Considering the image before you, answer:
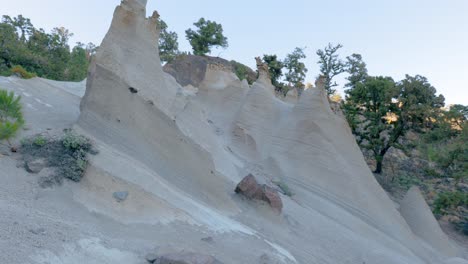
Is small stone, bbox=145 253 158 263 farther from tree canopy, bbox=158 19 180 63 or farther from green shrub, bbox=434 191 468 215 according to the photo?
tree canopy, bbox=158 19 180 63

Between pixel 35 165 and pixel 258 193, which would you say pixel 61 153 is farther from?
pixel 258 193

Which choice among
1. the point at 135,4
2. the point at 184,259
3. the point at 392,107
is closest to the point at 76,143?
the point at 184,259

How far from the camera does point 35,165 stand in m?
7.12

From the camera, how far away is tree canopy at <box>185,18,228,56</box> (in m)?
40.4

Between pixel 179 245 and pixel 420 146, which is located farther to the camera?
pixel 420 146

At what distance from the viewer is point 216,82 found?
2084 cm

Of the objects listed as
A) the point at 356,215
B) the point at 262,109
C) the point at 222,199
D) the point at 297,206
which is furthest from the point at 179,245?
the point at 262,109

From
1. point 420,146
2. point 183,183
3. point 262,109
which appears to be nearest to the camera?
point 183,183

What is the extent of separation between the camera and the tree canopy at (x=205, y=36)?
133 feet

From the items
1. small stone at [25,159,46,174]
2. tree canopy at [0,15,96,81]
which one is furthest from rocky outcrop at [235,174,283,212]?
tree canopy at [0,15,96,81]

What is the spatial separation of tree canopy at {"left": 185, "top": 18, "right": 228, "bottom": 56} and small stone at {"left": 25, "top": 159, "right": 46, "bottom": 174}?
111ft

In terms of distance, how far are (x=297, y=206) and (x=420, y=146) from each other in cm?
1028

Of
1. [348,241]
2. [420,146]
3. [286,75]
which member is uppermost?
[286,75]

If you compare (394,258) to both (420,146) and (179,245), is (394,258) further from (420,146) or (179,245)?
(420,146)
